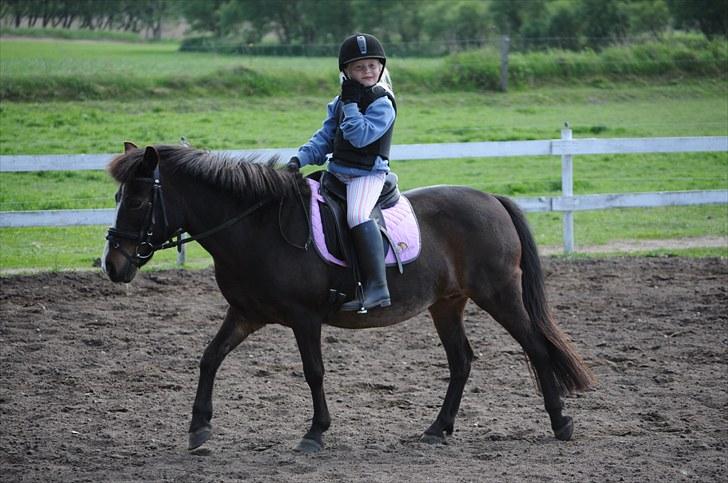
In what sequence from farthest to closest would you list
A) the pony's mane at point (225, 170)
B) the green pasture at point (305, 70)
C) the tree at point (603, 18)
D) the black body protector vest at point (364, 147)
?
the tree at point (603, 18), the green pasture at point (305, 70), the black body protector vest at point (364, 147), the pony's mane at point (225, 170)

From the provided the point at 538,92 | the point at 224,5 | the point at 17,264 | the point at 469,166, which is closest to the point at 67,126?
the point at 17,264

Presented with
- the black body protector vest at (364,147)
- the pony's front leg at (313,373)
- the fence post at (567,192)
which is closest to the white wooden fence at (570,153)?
the fence post at (567,192)

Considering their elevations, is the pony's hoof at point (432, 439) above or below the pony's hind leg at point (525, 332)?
below

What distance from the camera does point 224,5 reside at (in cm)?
3088

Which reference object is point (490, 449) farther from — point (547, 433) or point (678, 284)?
point (678, 284)

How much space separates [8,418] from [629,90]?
17827mm

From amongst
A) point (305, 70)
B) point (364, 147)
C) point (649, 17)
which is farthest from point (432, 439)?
point (649, 17)

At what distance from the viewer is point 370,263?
560 centimetres

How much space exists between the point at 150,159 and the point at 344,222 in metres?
1.28

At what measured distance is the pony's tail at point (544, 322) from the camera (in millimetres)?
6070

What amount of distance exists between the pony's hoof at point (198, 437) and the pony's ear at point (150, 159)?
5.35 ft

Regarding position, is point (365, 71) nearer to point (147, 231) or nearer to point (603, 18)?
point (147, 231)

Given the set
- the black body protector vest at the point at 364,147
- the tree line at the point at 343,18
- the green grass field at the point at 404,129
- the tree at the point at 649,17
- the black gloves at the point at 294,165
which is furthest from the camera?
the tree line at the point at 343,18

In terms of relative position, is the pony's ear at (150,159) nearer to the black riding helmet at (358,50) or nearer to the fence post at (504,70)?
the black riding helmet at (358,50)
